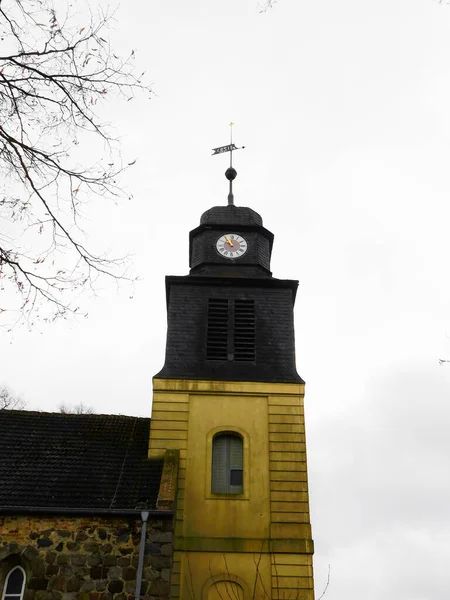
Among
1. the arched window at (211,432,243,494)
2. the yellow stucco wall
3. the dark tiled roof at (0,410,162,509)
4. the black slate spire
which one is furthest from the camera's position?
the black slate spire

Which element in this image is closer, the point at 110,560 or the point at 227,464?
the point at 110,560

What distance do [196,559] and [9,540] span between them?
4041 millimetres

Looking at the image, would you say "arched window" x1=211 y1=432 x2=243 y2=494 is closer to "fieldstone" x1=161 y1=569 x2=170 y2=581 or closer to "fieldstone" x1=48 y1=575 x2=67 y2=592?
"fieldstone" x1=161 y1=569 x2=170 y2=581

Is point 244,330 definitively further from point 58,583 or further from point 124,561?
point 58,583

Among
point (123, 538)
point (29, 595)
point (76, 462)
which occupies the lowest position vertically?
point (29, 595)

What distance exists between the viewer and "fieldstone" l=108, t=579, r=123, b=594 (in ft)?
38.2

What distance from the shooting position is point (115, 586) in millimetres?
11695

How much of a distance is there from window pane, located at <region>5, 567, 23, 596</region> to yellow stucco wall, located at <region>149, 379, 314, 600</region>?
319cm

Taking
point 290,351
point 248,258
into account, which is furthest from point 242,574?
point 248,258

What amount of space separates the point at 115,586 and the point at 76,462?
376 centimetres

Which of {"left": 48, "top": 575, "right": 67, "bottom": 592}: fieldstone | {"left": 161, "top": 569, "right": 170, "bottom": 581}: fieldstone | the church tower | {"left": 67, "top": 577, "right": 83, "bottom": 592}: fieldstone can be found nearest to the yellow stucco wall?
the church tower

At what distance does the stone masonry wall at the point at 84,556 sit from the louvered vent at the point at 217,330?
18.4ft

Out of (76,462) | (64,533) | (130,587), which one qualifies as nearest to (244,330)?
(76,462)

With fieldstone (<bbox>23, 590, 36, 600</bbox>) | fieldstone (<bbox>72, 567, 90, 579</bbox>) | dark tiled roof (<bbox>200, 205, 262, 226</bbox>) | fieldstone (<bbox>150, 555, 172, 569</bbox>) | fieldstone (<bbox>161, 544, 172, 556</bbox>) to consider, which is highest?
dark tiled roof (<bbox>200, 205, 262, 226</bbox>)
